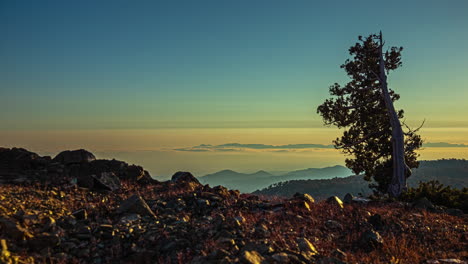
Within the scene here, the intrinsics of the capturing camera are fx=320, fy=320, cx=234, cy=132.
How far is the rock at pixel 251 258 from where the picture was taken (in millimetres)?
6406

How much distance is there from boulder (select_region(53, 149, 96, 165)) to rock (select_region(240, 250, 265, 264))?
468 inches

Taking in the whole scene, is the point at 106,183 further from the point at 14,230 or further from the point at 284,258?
the point at 284,258

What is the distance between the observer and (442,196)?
18.2 m

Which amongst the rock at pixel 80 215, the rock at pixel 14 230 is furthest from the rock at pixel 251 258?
the rock at pixel 80 215

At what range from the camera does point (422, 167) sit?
120m

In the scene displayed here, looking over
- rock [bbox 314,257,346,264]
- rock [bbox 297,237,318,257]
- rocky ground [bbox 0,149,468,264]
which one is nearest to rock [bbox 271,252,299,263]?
rocky ground [bbox 0,149,468,264]

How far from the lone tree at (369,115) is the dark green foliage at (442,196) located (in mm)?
3771

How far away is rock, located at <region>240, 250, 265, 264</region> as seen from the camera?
641 cm

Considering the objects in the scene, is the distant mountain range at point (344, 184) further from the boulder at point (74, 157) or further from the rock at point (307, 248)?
the rock at point (307, 248)

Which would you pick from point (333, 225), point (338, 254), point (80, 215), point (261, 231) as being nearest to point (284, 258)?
point (338, 254)

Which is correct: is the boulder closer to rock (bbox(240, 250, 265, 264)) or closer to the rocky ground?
the rocky ground

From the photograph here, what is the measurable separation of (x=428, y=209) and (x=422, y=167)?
4810 inches

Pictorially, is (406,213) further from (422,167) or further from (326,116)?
(422,167)

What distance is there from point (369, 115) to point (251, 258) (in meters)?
21.2
